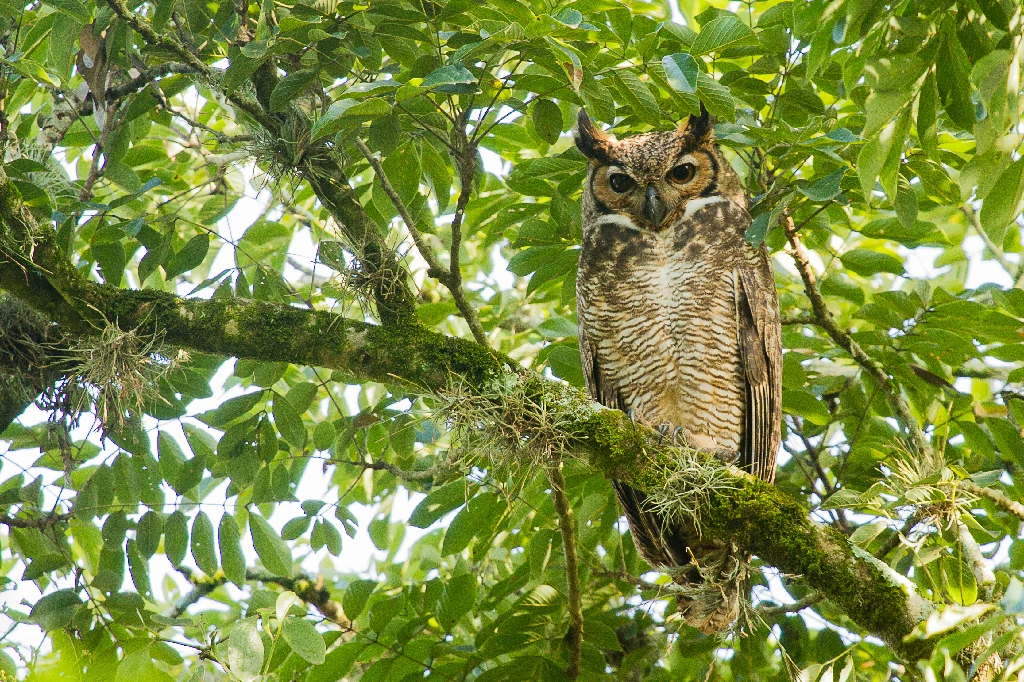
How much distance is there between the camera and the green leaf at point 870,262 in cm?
297

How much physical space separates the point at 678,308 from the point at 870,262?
27.7 inches

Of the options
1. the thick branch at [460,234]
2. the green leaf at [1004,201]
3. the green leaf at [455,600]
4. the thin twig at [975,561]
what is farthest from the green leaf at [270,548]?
the green leaf at [1004,201]

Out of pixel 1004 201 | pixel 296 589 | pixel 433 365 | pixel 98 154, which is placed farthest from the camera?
pixel 296 589

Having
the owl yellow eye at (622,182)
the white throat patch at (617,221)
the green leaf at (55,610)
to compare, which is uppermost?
the owl yellow eye at (622,182)

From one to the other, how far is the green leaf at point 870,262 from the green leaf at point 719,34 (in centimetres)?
102

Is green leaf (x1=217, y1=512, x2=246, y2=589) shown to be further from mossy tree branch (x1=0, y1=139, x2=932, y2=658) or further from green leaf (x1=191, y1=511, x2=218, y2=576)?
mossy tree branch (x1=0, y1=139, x2=932, y2=658)

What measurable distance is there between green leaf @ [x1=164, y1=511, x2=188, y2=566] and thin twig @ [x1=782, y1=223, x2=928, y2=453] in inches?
88.1

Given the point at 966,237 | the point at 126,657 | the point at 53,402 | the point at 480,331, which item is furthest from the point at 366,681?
the point at 966,237

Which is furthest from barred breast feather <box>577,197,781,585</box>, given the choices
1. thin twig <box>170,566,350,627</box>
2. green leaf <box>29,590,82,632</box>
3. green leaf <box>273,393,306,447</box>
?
green leaf <box>29,590,82,632</box>

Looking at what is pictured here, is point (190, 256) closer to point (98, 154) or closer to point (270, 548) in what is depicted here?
point (98, 154)

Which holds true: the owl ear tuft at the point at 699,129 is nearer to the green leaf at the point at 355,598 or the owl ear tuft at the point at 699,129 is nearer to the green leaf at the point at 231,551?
the green leaf at the point at 355,598

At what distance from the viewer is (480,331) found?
2.78 metres

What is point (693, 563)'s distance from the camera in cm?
227

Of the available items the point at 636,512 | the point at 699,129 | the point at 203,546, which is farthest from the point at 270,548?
the point at 699,129
